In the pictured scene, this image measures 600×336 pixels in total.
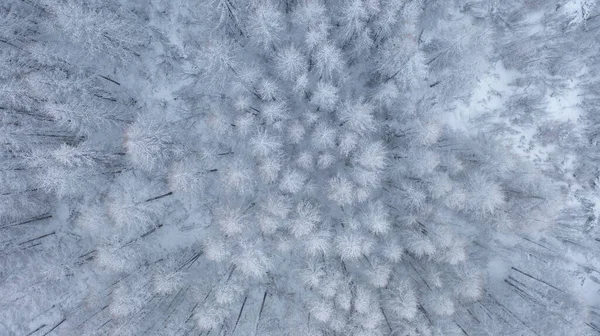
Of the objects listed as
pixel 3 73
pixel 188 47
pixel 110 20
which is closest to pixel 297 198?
pixel 188 47

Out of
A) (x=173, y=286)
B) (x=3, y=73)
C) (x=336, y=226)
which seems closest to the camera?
(x=3, y=73)

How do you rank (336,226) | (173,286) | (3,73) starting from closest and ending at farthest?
(3,73) < (173,286) < (336,226)

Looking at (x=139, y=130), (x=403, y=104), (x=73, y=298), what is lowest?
(x=73, y=298)

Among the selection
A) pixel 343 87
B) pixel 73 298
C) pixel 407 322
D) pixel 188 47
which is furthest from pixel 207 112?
pixel 407 322

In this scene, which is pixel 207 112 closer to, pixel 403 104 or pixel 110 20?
pixel 110 20

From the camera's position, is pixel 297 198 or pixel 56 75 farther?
pixel 297 198

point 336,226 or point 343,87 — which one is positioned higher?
point 343,87
